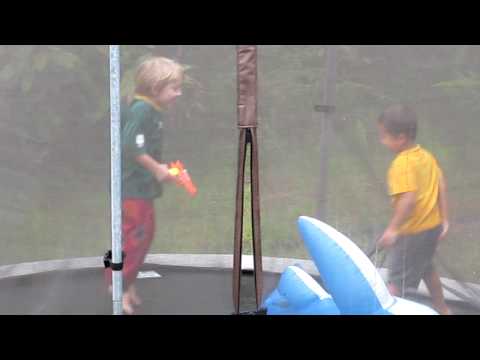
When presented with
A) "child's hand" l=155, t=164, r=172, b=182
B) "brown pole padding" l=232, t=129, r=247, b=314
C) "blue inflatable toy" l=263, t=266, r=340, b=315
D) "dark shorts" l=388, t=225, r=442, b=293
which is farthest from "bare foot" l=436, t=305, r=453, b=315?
"child's hand" l=155, t=164, r=172, b=182

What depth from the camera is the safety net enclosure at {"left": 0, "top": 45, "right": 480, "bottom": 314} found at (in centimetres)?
221

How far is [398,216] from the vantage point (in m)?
2.26

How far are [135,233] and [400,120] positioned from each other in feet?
3.58

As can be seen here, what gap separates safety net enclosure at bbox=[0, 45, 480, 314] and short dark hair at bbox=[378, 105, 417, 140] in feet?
0.09

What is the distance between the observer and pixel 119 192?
2.00 metres

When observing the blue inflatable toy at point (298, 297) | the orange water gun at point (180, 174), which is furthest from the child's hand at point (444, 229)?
the orange water gun at point (180, 174)

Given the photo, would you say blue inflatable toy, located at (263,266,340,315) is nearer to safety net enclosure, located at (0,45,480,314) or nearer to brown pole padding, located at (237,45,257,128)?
safety net enclosure, located at (0,45,480,314)

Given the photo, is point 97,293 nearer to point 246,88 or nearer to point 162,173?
point 162,173

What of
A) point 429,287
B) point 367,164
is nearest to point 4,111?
point 367,164

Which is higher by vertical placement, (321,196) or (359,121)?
(359,121)

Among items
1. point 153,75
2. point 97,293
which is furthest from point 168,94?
point 97,293
